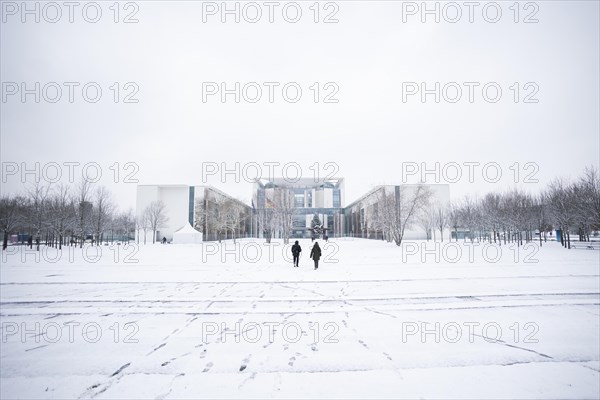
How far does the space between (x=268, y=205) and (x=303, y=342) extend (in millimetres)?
44946

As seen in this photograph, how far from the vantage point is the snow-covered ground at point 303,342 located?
3.65 meters

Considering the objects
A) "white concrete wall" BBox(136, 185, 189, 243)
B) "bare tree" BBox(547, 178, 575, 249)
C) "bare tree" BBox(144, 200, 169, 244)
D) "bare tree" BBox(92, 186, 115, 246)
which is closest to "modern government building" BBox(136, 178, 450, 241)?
"white concrete wall" BBox(136, 185, 189, 243)

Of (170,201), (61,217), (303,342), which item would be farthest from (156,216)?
(303,342)

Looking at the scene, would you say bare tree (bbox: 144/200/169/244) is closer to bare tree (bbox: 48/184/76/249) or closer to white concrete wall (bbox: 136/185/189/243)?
white concrete wall (bbox: 136/185/189/243)

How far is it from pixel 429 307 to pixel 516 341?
214 centimetres

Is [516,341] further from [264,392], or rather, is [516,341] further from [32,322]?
[32,322]

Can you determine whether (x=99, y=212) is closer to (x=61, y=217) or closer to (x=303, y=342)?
(x=61, y=217)

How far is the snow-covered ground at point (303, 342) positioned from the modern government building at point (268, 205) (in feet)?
118

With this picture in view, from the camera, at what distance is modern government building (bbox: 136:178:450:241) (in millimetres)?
59094

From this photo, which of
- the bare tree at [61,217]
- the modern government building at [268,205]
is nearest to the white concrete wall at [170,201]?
the modern government building at [268,205]

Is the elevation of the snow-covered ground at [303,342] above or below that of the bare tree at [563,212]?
below

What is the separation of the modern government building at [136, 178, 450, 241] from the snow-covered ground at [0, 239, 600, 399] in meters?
36.0

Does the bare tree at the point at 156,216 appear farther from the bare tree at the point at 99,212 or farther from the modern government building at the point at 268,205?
the bare tree at the point at 99,212

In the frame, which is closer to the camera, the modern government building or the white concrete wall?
the modern government building
